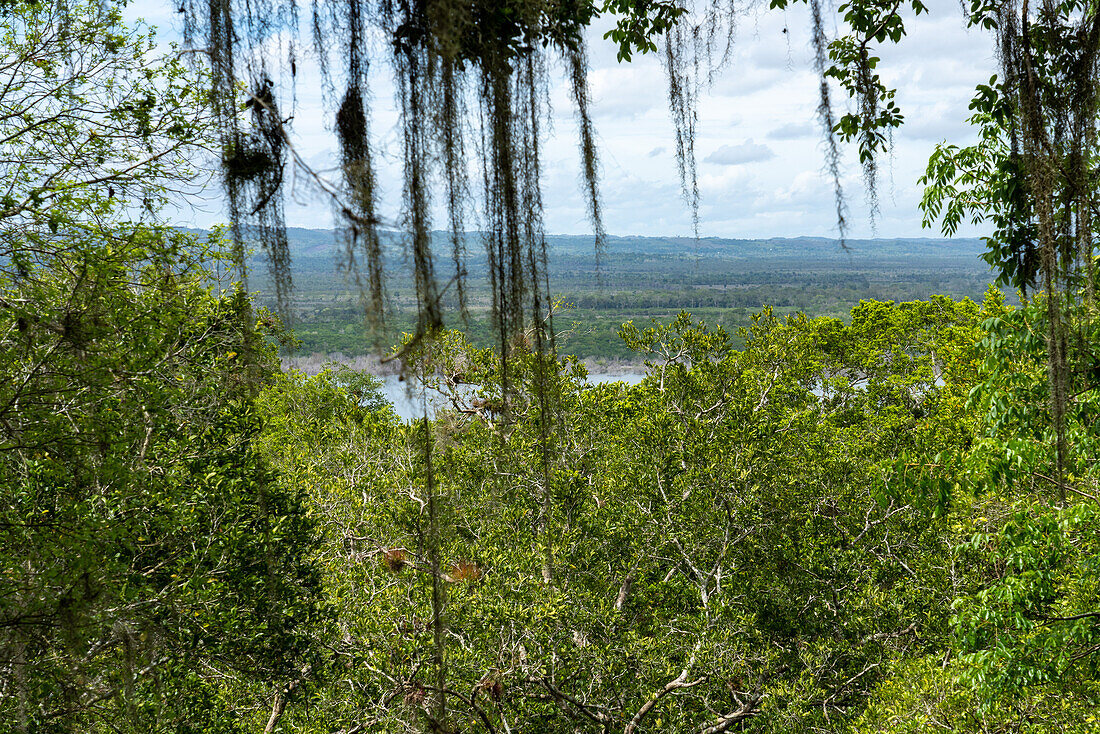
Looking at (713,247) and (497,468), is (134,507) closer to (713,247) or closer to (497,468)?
(497,468)

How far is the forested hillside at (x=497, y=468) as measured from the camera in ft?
5.53

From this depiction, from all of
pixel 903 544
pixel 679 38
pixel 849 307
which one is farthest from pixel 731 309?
pixel 679 38

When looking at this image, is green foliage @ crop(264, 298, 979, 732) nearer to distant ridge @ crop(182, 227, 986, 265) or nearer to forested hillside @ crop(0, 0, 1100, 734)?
forested hillside @ crop(0, 0, 1100, 734)

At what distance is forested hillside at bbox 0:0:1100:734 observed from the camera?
5.53 feet

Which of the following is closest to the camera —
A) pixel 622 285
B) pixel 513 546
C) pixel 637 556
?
pixel 622 285

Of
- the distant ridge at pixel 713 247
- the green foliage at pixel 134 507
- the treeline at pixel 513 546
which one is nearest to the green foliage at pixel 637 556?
the treeline at pixel 513 546

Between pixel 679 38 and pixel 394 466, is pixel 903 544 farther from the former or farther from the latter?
pixel 679 38

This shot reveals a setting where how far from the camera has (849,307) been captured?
2250 centimetres

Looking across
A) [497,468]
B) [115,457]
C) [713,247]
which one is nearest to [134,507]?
[115,457]

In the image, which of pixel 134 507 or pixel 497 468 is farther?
pixel 497 468

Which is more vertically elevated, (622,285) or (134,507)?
(622,285)

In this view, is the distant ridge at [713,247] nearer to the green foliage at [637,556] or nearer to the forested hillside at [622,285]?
the forested hillside at [622,285]

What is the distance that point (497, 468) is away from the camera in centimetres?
731

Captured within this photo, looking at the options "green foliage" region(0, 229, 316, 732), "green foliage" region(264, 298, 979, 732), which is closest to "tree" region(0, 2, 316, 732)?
"green foliage" region(0, 229, 316, 732)
